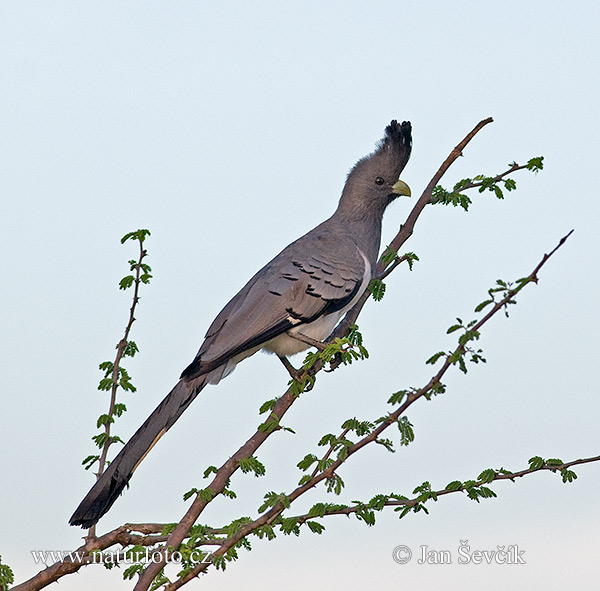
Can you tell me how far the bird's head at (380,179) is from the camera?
698cm

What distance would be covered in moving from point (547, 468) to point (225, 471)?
5.48ft

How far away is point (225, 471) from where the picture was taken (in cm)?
441

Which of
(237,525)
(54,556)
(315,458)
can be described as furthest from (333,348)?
(54,556)

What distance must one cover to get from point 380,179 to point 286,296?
168 centimetres

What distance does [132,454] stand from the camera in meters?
5.06

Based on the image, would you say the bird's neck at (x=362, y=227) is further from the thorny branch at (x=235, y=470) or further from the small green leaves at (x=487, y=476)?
the small green leaves at (x=487, y=476)

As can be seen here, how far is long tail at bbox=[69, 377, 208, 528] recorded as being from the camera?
4.84 metres

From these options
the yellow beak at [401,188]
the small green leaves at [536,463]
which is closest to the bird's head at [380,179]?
the yellow beak at [401,188]

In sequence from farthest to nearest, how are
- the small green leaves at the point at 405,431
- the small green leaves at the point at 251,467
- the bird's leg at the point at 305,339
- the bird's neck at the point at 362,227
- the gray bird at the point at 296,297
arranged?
the bird's neck at the point at 362,227, the bird's leg at the point at 305,339, the gray bird at the point at 296,297, the small green leaves at the point at 251,467, the small green leaves at the point at 405,431

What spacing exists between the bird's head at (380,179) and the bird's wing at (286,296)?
0.66 meters

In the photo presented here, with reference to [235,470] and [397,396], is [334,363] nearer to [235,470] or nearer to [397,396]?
[235,470]

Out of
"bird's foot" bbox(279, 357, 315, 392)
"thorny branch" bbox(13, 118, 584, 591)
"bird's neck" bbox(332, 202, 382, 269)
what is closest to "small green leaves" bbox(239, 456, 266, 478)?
"thorny branch" bbox(13, 118, 584, 591)

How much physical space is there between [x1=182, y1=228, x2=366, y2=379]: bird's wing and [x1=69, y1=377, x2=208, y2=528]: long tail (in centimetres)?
14

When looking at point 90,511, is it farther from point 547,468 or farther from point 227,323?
point 547,468
